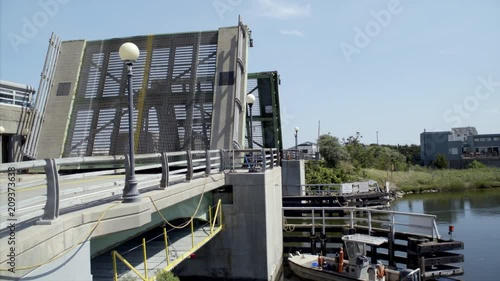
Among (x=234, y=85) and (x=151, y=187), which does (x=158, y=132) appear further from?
(x=151, y=187)

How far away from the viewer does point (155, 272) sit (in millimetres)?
7496

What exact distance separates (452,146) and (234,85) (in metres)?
62.4

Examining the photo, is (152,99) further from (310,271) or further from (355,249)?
(355,249)

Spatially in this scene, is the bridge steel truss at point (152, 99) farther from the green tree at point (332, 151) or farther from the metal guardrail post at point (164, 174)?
the green tree at point (332, 151)

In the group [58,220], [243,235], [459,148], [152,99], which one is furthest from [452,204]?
[459,148]

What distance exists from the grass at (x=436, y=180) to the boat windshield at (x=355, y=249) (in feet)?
99.6

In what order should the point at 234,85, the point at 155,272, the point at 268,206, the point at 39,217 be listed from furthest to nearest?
the point at 234,85 → the point at 268,206 → the point at 155,272 → the point at 39,217

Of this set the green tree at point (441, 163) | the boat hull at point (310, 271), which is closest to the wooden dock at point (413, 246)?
the boat hull at point (310, 271)

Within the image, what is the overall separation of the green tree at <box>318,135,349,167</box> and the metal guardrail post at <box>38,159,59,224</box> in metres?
39.7

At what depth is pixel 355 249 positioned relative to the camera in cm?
1191

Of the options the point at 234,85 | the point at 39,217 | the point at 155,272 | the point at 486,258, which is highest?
the point at 234,85

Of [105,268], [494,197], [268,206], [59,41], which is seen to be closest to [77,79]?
[59,41]

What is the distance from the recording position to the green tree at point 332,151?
4459 centimetres

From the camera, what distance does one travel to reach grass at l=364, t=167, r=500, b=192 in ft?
141
